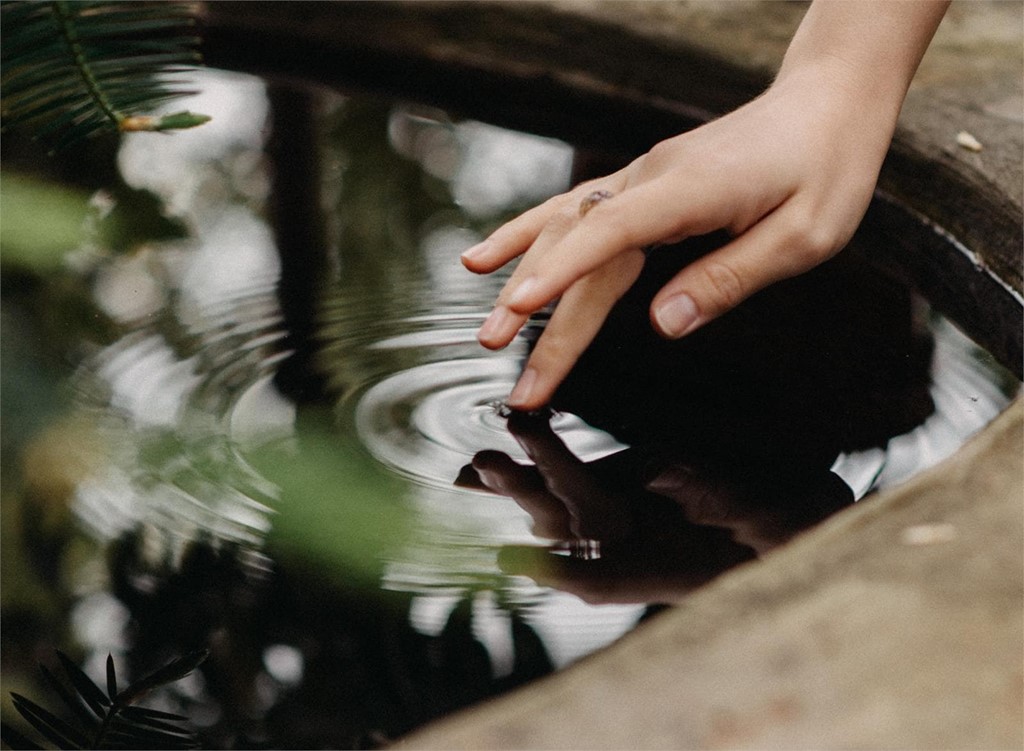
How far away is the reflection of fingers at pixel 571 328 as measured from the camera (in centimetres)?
100

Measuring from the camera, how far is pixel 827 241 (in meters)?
1.03

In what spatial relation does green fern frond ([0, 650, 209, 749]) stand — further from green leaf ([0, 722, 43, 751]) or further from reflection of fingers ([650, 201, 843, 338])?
reflection of fingers ([650, 201, 843, 338])

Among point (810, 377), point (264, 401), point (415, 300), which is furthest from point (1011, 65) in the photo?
point (264, 401)

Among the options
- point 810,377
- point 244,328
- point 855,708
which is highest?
point 855,708

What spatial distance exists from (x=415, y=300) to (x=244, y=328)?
202mm

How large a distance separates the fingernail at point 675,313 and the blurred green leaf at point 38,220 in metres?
0.72

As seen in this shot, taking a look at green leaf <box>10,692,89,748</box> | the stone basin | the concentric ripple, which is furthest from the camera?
the concentric ripple

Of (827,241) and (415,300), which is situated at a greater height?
(827,241)

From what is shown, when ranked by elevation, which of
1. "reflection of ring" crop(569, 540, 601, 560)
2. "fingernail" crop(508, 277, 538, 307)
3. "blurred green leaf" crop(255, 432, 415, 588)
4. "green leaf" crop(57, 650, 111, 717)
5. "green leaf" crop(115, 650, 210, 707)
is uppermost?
"fingernail" crop(508, 277, 538, 307)

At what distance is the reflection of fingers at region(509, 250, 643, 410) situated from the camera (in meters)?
1.00

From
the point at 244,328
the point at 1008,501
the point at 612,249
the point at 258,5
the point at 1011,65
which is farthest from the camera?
the point at 258,5

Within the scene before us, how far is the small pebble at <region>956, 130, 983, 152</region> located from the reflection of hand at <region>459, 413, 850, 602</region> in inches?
28.5

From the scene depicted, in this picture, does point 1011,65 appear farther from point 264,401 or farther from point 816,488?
point 264,401

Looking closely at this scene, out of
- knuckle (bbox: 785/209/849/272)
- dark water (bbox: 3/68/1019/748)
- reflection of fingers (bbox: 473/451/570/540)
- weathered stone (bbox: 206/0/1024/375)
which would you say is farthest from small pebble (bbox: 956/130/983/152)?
reflection of fingers (bbox: 473/451/570/540)
